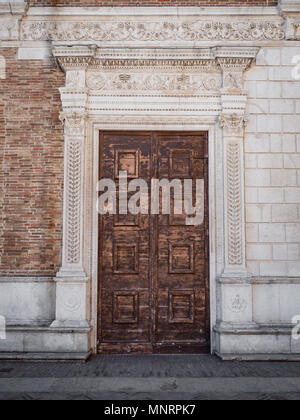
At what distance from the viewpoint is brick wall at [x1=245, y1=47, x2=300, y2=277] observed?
24.8 ft

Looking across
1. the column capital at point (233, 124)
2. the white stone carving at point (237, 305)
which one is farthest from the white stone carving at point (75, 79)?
the white stone carving at point (237, 305)

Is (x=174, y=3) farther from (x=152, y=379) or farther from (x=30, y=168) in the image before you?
(x=152, y=379)

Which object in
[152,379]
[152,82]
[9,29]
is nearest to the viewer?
[152,379]

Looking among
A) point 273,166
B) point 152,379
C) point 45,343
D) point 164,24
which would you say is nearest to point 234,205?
point 273,166

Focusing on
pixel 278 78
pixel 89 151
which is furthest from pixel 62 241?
pixel 278 78

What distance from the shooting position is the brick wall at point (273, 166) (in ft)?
24.8

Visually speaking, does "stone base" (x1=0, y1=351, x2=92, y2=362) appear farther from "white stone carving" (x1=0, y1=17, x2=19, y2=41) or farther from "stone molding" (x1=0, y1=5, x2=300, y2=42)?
"white stone carving" (x1=0, y1=17, x2=19, y2=41)

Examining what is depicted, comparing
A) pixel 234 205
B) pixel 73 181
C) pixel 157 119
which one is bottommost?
pixel 234 205

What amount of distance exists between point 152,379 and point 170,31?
6254 millimetres

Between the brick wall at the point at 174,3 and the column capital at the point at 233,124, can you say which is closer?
the column capital at the point at 233,124

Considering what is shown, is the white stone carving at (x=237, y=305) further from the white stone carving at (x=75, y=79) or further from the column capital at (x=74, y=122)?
the white stone carving at (x=75, y=79)

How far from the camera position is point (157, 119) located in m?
7.81

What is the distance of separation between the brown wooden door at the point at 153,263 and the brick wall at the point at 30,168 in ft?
Answer: 3.07

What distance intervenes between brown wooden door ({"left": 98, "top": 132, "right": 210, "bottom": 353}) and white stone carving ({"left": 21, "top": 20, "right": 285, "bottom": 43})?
6.15ft
